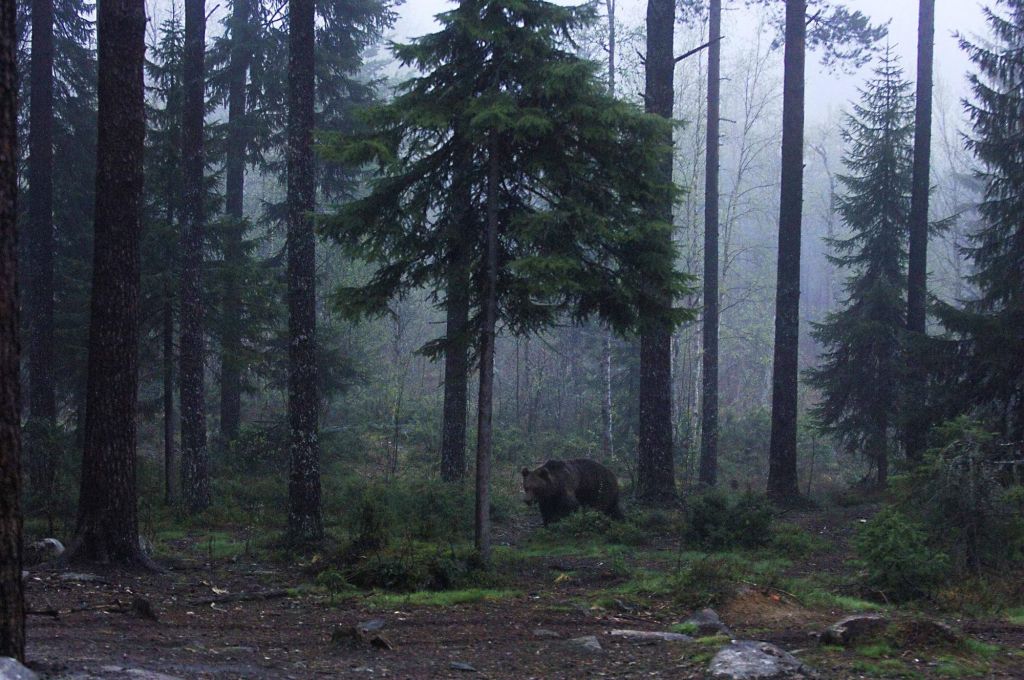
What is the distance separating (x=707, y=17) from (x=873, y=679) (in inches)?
1027

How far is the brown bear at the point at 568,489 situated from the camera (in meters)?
16.5

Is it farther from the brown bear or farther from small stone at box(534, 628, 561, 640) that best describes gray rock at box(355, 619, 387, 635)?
the brown bear

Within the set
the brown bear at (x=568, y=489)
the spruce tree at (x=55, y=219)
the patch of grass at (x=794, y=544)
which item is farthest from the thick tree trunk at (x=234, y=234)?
the patch of grass at (x=794, y=544)

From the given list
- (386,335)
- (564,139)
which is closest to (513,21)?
(564,139)

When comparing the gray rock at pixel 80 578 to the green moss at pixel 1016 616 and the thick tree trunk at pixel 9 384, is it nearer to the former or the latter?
→ the thick tree trunk at pixel 9 384

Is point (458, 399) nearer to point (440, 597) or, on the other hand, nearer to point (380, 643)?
point (440, 597)

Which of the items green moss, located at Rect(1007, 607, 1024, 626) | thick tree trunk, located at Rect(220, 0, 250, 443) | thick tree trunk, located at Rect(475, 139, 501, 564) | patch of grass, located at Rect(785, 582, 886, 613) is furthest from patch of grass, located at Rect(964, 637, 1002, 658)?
thick tree trunk, located at Rect(220, 0, 250, 443)

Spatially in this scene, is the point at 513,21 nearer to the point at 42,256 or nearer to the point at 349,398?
the point at 42,256

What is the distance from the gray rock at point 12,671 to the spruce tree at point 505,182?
6.65 meters

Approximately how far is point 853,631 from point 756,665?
135 cm

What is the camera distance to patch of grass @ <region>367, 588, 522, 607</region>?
996cm

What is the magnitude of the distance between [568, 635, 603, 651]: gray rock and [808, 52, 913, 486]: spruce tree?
18.6 meters

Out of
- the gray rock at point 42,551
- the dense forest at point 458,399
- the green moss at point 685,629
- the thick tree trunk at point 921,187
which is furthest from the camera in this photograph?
the thick tree trunk at point 921,187

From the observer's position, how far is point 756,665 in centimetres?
710
